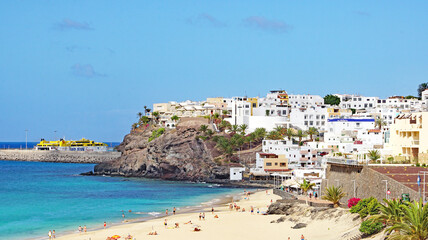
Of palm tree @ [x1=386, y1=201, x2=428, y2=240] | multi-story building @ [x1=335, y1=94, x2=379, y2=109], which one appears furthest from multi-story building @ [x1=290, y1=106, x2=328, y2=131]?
palm tree @ [x1=386, y1=201, x2=428, y2=240]

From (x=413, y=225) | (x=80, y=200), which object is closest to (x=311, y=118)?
(x=80, y=200)

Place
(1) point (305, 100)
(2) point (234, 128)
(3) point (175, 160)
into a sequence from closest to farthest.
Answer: (3) point (175, 160), (2) point (234, 128), (1) point (305, 100)

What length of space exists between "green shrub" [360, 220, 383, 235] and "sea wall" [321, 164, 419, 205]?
13.8 feet

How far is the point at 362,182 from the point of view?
4025cm

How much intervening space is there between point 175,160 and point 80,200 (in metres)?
35.2

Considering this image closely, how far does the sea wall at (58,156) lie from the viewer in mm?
158500

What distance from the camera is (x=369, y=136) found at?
89562 millimetres

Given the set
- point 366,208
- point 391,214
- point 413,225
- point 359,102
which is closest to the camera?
point 413,225

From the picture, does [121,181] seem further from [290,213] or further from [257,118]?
[290,213]

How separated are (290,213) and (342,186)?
4.61 metres

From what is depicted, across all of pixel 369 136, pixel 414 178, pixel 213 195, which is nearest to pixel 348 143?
pixel 369 136

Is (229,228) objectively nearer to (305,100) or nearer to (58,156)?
(305,100)

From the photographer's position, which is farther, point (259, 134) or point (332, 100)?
point (332, 100)

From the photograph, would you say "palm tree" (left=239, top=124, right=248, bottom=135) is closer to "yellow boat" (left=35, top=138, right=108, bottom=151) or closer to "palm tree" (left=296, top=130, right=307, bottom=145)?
"palm tree" (left=296, top=130, right=307, bottom=145)
